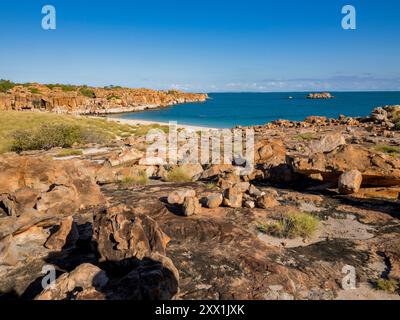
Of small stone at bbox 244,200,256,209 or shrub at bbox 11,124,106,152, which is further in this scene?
shrub at bbox 11,124,106,152

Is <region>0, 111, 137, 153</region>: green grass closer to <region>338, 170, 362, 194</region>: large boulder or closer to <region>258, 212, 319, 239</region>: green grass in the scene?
<region>258, 212, 319, 239</region>: green grass

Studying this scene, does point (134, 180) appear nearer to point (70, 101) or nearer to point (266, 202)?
point (266, 202)

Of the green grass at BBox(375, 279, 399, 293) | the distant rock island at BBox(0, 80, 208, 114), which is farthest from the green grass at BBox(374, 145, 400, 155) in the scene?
the distant rock island at BBox(0, 80, 208, 114)

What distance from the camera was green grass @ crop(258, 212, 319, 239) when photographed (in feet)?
22.8

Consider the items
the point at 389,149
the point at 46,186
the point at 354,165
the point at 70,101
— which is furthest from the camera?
the point at 70,101

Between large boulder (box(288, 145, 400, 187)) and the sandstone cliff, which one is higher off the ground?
the sandstone cliff

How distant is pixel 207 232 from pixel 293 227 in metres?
1.88

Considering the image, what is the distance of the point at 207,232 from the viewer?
6820 millimetres

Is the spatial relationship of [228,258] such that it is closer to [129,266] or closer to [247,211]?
[129,266]

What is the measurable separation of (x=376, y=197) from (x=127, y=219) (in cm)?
710

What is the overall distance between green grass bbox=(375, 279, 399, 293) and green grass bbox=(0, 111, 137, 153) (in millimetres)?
22547

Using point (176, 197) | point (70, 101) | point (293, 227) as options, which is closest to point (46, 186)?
point (176, 197)

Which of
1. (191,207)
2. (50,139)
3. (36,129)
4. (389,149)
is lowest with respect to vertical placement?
(191,207)

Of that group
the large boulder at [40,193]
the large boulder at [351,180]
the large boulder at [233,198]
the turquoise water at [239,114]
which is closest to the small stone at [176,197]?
the large boulder at [233,198]
